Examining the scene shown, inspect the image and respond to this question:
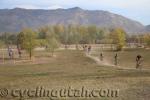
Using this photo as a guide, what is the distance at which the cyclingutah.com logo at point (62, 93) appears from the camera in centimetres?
1855

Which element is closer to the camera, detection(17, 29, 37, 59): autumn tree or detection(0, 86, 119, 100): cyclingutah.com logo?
detection(0, 86, 119, 100): cyclingutah.com logo

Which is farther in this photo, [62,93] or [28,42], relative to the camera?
[28,42]

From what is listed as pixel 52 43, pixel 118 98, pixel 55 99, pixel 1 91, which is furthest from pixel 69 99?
pixel 52 43

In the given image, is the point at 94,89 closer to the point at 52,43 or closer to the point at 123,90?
the point at 123,90

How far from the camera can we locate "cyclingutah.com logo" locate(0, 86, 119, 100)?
1855 centimetres

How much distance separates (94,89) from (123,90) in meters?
1.61

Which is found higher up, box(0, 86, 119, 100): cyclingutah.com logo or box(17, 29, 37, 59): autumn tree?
box(17, 29, 37, 59): autumn tree

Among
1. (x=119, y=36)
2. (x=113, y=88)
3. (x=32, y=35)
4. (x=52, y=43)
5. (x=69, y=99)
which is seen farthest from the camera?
(x=119, y=36)

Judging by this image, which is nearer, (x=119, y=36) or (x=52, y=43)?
(x=52, y=43)

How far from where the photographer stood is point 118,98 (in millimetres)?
17922

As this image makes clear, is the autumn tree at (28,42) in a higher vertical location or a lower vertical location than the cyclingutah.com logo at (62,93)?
higher

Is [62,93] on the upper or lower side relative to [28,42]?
lower

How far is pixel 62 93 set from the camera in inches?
763

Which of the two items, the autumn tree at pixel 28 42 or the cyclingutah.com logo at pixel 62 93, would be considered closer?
the cyclingutah.com logo at pixel 62 93
